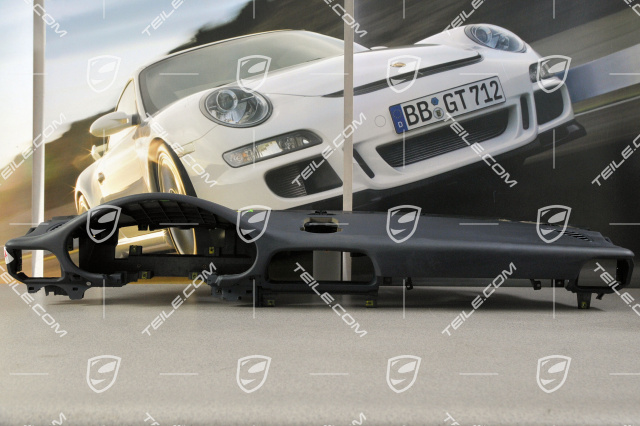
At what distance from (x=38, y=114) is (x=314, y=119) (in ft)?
4.42

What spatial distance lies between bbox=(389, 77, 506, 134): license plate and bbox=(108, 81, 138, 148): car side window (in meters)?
1.20

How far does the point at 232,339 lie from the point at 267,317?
300 mm

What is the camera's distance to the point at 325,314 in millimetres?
1486

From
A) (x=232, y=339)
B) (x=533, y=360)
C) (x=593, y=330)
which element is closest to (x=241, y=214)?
(x=232, y=339)

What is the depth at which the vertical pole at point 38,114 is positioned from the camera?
7.97 feet

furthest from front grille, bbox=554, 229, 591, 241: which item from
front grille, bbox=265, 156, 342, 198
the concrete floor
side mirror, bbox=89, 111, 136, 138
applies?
side mirror, bbox=89, 111, 136, 138

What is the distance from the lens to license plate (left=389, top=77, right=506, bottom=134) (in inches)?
90.0

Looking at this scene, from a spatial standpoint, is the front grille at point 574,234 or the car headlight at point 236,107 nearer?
the front grille at point 574,234

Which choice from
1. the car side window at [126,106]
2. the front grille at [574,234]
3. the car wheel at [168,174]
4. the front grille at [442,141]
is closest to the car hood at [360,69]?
the front grille at [442,141]

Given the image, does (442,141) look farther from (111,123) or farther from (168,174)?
(111,123)

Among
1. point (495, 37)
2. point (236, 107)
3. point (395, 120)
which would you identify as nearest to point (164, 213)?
point (236, 107)

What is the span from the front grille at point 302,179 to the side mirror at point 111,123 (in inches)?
29.0

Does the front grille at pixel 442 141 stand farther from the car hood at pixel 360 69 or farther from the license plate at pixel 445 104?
the car hood at pixel 360 69

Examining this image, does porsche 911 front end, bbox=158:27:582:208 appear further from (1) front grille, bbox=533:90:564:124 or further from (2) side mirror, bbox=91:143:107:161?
(2) side mirror, bbox=91:143:107:161
